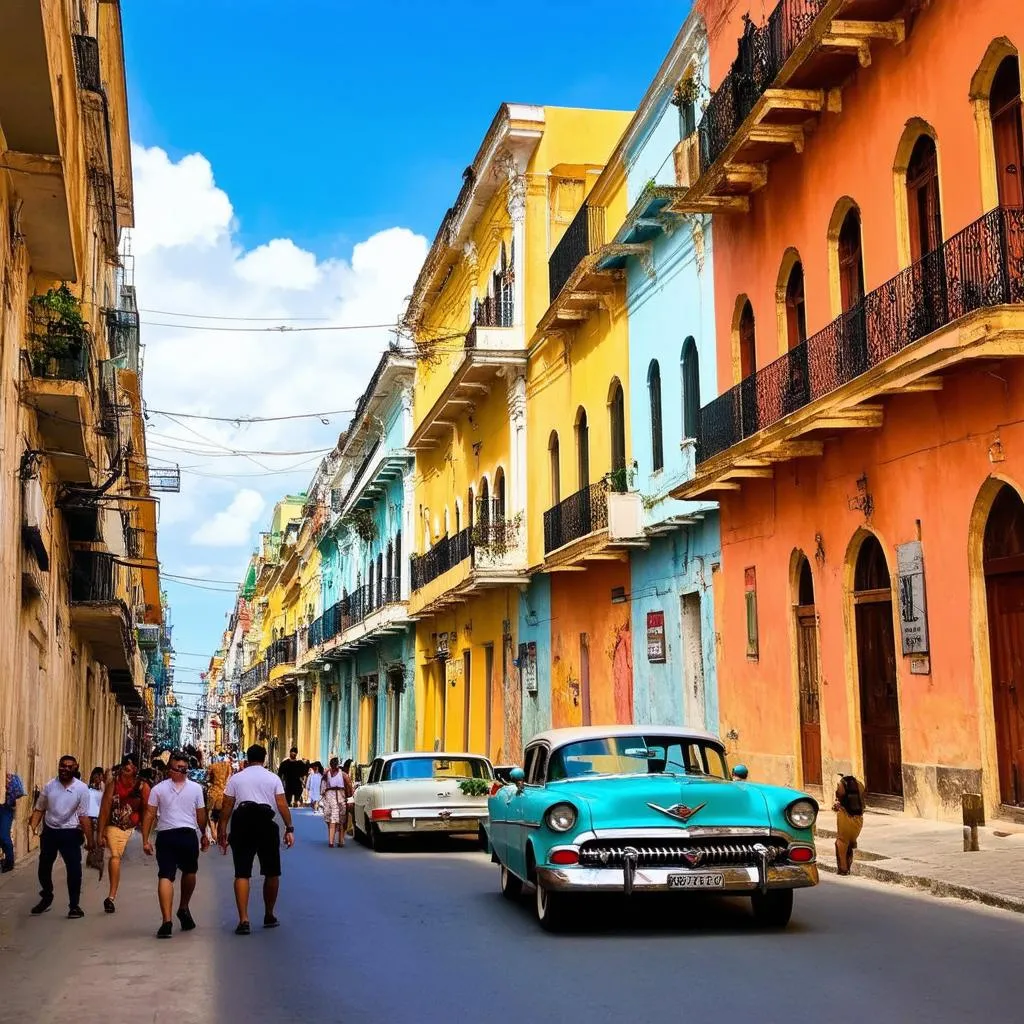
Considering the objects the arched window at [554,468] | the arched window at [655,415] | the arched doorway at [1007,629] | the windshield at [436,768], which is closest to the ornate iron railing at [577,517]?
the arched window at [655,415]

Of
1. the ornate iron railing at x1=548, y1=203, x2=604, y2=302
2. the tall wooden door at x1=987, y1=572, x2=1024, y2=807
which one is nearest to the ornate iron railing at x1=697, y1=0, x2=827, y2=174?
the ornate iron railing at x1=548, y1=203, x2=604, y2=302

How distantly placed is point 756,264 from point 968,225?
20.9 ft

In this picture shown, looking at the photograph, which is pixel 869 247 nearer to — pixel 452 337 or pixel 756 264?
pixel 756 264

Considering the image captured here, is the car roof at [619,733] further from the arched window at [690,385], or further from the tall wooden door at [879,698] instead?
the arched window at [690,385]

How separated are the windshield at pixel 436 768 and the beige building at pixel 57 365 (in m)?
4.95

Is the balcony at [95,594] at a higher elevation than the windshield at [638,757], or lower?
higher

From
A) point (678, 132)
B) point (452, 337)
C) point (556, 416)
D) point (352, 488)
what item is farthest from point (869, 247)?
point (352, 488)

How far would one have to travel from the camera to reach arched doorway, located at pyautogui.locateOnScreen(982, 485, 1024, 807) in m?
13.6

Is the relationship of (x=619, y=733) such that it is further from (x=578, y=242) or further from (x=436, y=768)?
(x=578, y=242)

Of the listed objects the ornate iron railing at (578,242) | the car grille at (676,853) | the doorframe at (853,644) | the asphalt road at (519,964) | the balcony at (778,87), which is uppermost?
the ornate iron railing at (578,242)

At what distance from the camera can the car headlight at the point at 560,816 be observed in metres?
9.22

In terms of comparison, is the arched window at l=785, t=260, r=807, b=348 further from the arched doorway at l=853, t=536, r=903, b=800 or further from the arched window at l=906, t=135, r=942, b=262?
the arched doorway at l=853, t=536, r=903, b=800

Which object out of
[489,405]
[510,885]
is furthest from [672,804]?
[489,405]

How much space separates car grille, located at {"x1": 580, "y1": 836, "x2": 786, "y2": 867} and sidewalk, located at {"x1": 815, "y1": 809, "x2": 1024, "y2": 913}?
2027 mm
